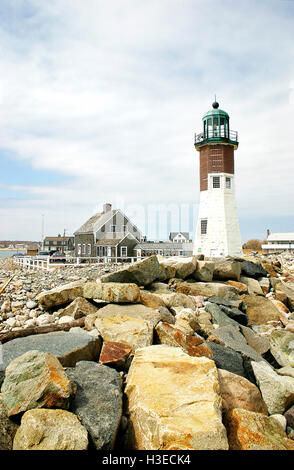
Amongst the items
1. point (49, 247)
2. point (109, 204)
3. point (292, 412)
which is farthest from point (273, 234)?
point (292, 412)

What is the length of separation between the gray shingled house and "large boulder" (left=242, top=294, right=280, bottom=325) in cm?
2580

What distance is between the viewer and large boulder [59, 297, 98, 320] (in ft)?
22.2

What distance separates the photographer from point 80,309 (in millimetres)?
6836

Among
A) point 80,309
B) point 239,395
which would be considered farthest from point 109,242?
point 239,395

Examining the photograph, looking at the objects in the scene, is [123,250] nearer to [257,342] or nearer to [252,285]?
[252,285]

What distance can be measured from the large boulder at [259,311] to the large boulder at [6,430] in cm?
742

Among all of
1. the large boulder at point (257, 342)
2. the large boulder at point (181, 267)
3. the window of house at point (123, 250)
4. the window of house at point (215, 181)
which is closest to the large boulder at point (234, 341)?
the large boulder at point (257, 342)

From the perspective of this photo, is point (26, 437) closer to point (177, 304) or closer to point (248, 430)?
point (248, 430)

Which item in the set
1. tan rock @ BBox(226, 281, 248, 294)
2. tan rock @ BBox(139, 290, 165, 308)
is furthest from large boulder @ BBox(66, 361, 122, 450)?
tan rock @ BBox(226, 281, 248, 294)

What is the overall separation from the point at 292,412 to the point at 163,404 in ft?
7.00

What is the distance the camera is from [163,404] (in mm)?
3129

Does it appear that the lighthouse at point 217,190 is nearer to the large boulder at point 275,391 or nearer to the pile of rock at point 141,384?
the pile of rock at point 141,384

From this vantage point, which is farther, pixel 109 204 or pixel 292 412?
pixel 109 204

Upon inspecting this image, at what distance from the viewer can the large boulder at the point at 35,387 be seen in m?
2.88
